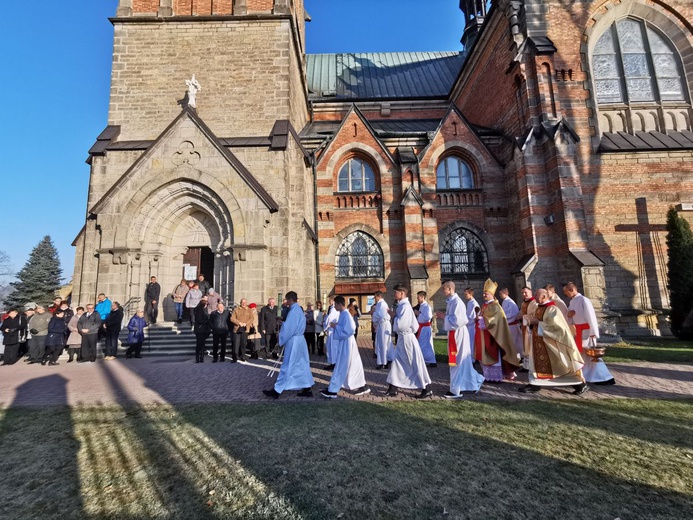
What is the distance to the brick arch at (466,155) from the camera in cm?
1666

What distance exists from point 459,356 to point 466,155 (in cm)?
1369

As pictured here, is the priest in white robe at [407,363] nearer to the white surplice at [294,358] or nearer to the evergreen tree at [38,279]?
the white surplice at [294,358]

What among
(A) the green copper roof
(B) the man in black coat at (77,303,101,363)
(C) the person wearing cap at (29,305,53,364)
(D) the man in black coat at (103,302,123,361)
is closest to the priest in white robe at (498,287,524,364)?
(D) the man in black coat at (103,302,123,361)

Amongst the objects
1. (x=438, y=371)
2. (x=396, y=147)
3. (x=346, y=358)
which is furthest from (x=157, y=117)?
(x=438, y=371)

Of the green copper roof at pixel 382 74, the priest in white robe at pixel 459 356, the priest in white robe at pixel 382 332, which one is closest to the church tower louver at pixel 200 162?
the priest in white robe at pixel 382 332

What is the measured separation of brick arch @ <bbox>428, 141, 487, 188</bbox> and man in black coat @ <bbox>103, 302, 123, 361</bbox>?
1440 centimetres

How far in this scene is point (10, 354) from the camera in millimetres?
10203

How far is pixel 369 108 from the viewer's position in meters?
22.9

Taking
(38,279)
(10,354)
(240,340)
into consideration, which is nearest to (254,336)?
(240,340)

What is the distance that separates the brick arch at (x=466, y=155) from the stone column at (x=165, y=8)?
1348cm

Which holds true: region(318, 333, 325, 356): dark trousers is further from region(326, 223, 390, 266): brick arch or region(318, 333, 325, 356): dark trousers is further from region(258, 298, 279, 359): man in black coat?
region(326, 223, 390, 266): brick arch

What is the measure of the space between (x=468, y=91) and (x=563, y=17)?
255 inches

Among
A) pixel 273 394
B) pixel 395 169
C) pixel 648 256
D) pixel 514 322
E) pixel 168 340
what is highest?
pixel 395 169

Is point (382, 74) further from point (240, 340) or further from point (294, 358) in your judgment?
point (294, 358)
